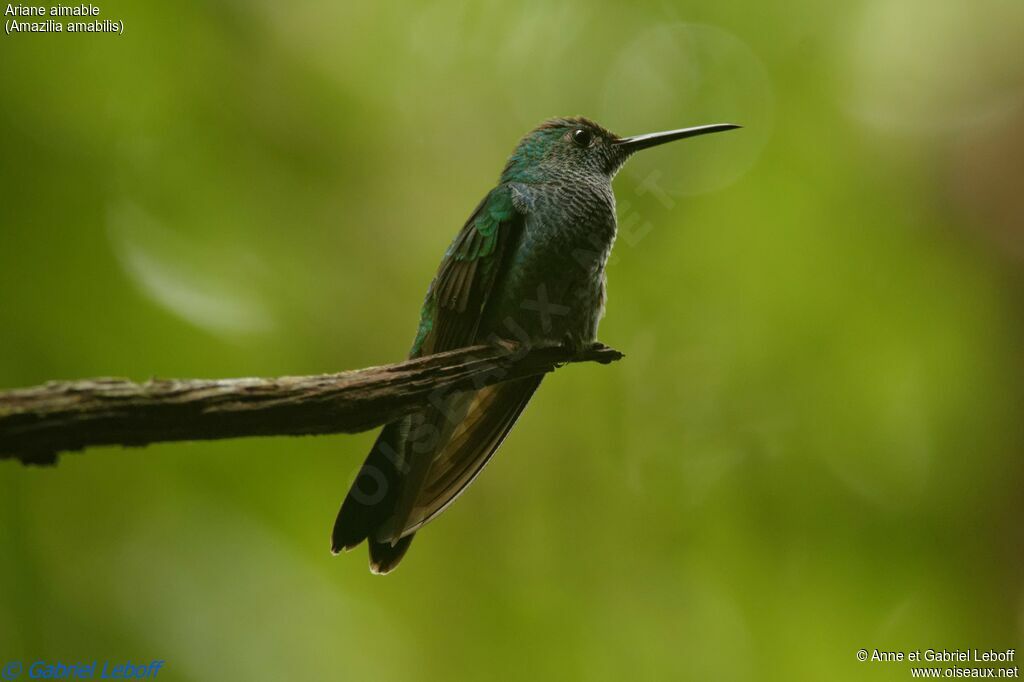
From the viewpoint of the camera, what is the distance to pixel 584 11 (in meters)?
5.10

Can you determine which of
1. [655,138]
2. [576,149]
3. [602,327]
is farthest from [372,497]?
[655,138]

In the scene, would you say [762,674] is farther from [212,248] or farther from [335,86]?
[335,86]

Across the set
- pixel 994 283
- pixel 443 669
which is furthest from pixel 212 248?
pixel 994 283

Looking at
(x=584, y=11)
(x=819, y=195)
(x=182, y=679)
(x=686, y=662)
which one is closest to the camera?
(x=182, y=679)

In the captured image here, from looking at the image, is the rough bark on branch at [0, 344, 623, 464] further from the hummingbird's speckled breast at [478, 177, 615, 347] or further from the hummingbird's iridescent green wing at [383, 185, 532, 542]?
the hummingbird's speckled breast at [478, 177, 615, 347]

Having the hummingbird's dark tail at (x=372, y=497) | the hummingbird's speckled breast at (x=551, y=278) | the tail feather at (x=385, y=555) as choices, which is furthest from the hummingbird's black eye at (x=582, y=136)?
the tail feather at (x=385, y=555)

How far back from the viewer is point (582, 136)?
4.19m

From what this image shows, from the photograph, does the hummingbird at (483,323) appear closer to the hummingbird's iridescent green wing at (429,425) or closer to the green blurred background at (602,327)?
the hummingbird's iridescent green wing at (429,425)

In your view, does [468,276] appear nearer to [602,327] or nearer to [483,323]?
[483,323]

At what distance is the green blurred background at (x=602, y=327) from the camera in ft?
11.9

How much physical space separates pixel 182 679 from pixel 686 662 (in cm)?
228

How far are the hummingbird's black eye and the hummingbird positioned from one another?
525 mm

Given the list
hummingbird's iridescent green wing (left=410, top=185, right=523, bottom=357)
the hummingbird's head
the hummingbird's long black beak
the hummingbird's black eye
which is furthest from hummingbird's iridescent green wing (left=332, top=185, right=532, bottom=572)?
the hummingbird's long black beak

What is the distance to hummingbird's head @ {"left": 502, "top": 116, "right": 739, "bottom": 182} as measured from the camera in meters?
4.00
